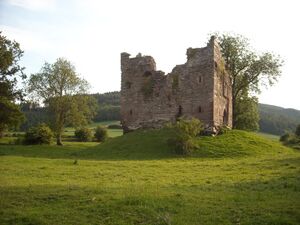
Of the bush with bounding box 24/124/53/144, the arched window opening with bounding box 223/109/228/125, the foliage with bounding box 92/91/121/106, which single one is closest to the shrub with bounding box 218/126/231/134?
the arched window opening with bounding box 223/109/228/125

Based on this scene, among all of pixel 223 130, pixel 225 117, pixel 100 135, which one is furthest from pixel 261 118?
pixel 223 130

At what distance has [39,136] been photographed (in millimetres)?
43406

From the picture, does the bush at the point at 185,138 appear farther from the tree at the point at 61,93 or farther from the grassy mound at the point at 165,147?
the tree at the point at 61,93

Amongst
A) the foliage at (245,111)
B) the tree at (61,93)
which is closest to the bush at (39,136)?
the tree at (61,93)

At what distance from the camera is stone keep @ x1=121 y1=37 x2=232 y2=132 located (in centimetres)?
3606

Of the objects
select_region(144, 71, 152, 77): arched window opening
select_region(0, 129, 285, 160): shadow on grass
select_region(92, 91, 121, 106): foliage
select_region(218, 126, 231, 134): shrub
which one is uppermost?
select_region(92, 91, 121, 106): foliage

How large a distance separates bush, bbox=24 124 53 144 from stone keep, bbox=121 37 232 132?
29.5 feet

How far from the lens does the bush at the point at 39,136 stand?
43312mm

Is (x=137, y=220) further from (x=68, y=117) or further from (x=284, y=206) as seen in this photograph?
(x=68, y=117)

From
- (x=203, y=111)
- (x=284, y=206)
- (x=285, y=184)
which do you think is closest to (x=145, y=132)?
(x=203, y=111)

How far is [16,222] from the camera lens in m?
10.8

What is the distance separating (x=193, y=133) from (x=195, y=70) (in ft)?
27.8

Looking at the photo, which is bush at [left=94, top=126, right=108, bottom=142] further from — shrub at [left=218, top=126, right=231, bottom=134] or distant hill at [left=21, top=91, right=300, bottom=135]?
shrub at [left=218, top=126, right=231, bottom=134]

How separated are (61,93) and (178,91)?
16933mm
